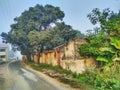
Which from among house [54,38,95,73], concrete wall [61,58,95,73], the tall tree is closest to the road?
concrete wall [61,58,95,73]

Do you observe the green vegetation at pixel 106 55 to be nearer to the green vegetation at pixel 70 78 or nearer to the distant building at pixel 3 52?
the green vegetation at pixel 70 78

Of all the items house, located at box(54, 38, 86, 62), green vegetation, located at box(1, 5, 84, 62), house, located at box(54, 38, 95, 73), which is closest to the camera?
house, located at box(54, 38, 95, 73)

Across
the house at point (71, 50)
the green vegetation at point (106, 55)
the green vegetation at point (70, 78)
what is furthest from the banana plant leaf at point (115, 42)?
the house at point (71, 50)

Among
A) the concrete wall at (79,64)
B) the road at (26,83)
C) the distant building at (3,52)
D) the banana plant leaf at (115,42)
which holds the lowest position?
the road at (26,83)

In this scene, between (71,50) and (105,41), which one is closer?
(105,41)

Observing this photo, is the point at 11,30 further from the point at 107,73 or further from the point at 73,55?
the point at 107,73

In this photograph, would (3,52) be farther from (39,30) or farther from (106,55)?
(106,55)

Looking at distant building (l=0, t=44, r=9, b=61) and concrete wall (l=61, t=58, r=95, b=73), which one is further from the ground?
distant building (l=0, t=44, r=9, b=61)

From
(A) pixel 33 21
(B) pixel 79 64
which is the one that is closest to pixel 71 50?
(B) pixel 79 64

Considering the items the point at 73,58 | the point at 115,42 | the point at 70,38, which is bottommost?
the point at 73,58

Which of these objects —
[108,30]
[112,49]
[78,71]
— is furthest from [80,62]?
[112,49]

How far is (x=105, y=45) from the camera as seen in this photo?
21094 millimetres

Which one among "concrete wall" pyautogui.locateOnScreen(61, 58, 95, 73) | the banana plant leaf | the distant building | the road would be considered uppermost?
the distant building

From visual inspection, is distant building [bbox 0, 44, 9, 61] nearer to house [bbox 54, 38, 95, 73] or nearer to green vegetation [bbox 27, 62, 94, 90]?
house [bbox 54, 38, 95, 73]
